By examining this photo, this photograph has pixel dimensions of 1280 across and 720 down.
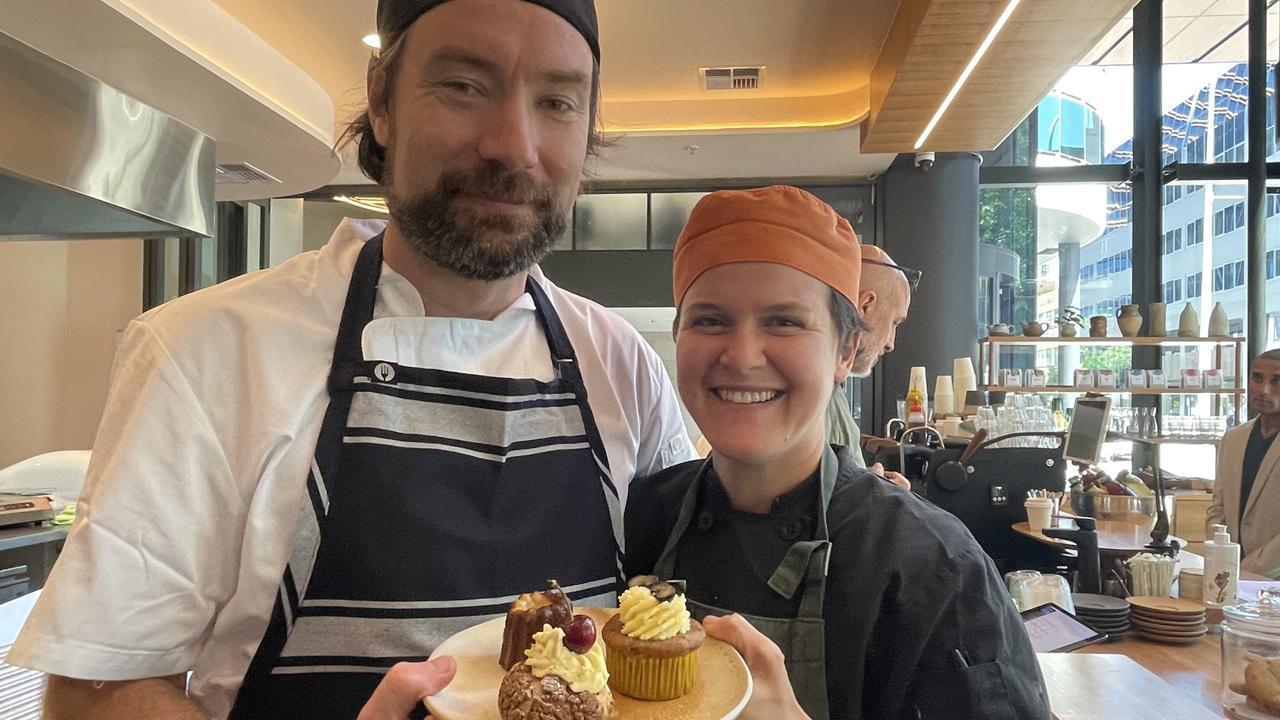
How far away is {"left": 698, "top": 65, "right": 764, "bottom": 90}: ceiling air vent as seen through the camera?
563cm

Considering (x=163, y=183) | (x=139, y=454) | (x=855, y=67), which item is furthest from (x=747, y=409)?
(x=855, y=67)

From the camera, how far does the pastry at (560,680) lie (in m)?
0.96

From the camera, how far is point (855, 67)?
5.61 meters

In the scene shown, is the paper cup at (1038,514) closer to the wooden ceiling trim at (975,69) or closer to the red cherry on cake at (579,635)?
the wooden ceiling trim at (975,69)

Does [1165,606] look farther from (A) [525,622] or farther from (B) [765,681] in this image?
Answer: (A) [525,622]

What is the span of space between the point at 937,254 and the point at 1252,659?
5132 millimetres

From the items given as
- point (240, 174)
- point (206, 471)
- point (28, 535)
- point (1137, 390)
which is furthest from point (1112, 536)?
point (240, 174)

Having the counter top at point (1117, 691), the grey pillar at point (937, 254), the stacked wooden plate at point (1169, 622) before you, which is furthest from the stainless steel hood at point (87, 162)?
the grey pillar at point (937, 254)

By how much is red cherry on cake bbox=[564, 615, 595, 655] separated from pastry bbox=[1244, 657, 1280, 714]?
1.62m

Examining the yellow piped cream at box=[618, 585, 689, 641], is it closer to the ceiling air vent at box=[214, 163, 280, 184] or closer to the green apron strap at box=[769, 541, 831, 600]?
the green apron strap at box=[769, 541, 831, 600]

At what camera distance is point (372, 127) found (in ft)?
4.91

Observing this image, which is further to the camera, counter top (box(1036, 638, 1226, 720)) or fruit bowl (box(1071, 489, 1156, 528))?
fruit bowl (box(1071, 489, 1156, 528))

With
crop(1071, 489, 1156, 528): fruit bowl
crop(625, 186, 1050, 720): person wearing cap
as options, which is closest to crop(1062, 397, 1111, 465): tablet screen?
crop(1071, 489, 1156, 528): fruit bowl

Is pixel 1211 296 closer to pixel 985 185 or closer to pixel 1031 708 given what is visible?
pixel 985 185
